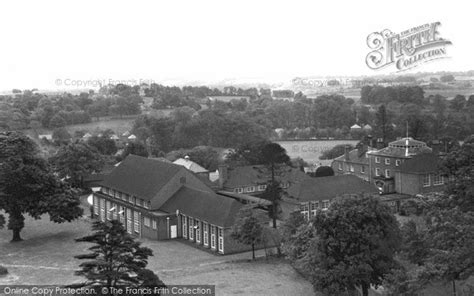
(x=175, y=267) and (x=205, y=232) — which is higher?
(x=205, y=232)

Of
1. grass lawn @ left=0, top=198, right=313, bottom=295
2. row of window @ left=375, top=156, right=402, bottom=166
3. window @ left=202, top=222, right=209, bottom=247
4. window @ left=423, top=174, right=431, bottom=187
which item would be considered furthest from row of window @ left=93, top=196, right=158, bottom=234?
row of window @ left=375, top=156, right=402, bottom=166

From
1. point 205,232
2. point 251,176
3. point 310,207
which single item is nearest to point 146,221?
point 205,232

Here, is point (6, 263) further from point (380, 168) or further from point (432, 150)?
point (432, 150)

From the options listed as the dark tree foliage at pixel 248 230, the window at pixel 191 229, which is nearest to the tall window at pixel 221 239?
the dark tree foliage at pixel 248 230

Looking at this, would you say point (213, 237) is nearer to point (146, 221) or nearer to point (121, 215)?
point (146, 221)

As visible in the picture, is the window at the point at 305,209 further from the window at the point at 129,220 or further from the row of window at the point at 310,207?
the window at the point at 129,220
